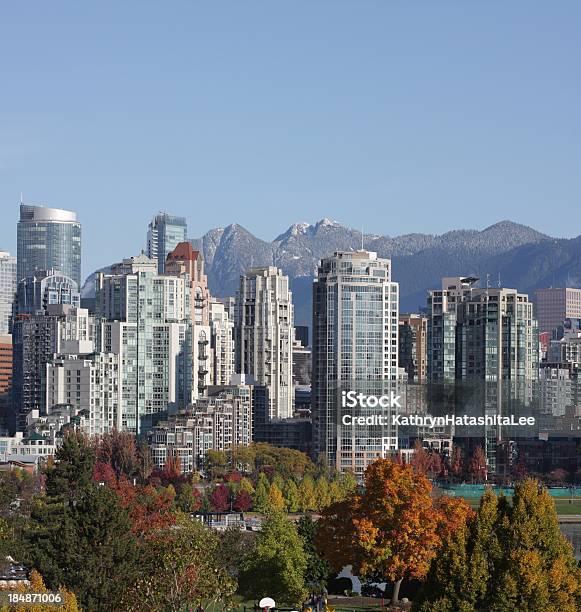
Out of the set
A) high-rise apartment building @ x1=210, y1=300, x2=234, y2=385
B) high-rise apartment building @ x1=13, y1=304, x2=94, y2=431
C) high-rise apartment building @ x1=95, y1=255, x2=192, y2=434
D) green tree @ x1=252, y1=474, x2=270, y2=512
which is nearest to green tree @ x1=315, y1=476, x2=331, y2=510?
green tree @ x1=252, y1=474, x2=270, y2=512

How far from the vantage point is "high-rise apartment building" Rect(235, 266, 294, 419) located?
A: 18088cm

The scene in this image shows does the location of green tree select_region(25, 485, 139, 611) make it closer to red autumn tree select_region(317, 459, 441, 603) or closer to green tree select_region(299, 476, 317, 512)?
red autumn tree select_region(317, 459, 441, 603)

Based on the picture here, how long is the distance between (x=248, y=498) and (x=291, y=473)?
1529 centimetres

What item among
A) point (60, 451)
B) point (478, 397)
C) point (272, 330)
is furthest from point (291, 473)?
point (60, 451)

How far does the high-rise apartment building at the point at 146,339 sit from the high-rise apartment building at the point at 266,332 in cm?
1499

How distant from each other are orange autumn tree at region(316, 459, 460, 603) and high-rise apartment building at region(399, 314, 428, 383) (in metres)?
119

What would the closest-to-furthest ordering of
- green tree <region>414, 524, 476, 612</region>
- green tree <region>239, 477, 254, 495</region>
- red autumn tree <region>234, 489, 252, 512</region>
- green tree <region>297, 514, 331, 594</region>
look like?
green tree <region>414, 524, 476, 612</region> → green tree <region>297, 514, 331, 594</region> → red autumn tree <region>234, 489, 252, 512</region> → green tree <region>239, 477, 254, 495</region>

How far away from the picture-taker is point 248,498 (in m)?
120

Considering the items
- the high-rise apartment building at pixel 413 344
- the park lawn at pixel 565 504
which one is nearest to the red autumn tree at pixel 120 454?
the park lawn at pixel 565 504

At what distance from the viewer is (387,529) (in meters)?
61.7

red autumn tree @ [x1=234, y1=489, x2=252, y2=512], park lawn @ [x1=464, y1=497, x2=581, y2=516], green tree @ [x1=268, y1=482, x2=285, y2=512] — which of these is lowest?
park lawn @ [x1=464, y1=497, x2=581, y2=516]

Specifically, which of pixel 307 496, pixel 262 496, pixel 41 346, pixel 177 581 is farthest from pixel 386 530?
pixel 41 346

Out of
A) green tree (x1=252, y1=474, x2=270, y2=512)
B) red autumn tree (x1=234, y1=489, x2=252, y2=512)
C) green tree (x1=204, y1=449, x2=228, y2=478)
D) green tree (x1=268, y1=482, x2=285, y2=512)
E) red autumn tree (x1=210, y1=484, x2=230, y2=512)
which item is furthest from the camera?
green tree (x1=204, y1=449, x2=228, y2=478)

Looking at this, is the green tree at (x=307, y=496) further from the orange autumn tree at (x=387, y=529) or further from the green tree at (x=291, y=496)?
the orange autumn tree at (x=387, y=529)
